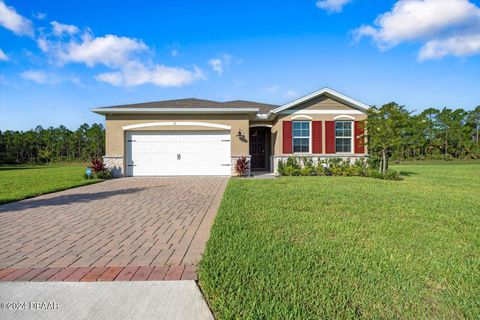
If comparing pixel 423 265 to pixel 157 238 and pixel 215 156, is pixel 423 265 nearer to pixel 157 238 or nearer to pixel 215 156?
pixel 157 238

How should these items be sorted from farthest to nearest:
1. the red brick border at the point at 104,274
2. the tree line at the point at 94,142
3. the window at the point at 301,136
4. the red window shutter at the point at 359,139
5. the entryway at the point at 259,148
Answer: the tree line at the point at 94,142 → the entryway at the point at 259,148 → the window at the point at 301,136 → the red window shutter at the point at 359,139 → the red brick border at the point at 104,274

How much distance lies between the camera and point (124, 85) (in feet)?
66.3

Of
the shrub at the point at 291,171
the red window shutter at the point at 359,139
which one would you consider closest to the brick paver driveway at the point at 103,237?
the shrub at the point at 291,171

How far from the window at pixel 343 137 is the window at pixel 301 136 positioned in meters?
1.54

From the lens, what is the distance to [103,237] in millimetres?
4445

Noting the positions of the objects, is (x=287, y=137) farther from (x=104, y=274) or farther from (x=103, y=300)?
(x=103, y=300)

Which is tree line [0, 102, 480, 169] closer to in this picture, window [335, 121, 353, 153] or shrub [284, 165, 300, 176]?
window [335, 121, 353, 153]

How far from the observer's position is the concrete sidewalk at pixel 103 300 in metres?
2.30

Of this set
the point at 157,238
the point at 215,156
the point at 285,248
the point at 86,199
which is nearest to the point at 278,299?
the point at 285,248

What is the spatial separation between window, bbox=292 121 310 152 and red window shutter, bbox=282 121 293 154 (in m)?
0.27

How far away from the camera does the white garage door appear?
14500 millimetres

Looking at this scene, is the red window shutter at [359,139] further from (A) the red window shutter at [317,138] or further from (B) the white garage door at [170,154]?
(B) the white garage door at [170,154]

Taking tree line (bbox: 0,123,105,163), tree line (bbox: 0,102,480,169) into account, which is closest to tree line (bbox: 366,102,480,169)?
tree line (bbox: 0,102,480,169)

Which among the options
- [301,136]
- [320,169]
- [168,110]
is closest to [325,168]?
[320,169]
